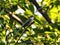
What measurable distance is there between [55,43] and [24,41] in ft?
0.84

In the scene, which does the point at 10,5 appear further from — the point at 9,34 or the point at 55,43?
the point at 55,43

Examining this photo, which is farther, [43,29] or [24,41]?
[24,41]

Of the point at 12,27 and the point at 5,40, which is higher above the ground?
the point at 12,27

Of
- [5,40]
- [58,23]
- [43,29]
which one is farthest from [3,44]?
[58,23]

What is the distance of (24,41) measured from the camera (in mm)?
1645

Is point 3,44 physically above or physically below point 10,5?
below

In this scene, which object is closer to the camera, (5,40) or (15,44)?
(15,44)

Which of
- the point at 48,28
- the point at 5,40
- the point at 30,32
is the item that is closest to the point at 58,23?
the point at 48,28

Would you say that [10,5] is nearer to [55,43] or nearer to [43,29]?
[43,29]

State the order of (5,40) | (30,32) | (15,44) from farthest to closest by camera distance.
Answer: (30,32) → (5,40) → (15,44)

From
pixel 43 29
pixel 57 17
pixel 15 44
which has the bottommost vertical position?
pixel 15 44

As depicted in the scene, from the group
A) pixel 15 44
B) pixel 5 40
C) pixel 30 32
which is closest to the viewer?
pixel 15 44

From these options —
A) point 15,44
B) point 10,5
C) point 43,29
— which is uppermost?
point 10,5

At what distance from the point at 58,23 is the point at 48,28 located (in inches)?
4.6
